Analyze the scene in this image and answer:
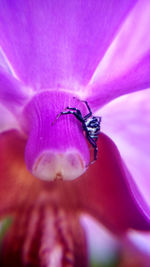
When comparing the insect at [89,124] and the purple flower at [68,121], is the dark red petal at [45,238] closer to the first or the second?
the purple flower at [68,121]

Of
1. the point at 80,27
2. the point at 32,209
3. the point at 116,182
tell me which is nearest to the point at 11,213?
the point at 32,209

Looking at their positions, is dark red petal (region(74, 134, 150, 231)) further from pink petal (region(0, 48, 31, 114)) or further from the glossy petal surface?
pink petal (region(0, 48, 31, 114))

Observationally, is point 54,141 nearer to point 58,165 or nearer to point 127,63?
point 58,165

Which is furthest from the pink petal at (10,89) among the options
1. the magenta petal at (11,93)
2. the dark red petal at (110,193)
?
the dark red petal at (110,193)

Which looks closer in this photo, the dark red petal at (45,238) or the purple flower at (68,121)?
the purple flower at (68,121)

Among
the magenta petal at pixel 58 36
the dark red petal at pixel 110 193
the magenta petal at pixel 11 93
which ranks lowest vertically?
the dark red petal at pixel 110 193

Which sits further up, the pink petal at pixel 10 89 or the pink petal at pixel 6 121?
the pink petal at pixel 10 89

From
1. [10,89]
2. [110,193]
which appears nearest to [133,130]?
[110,193]
